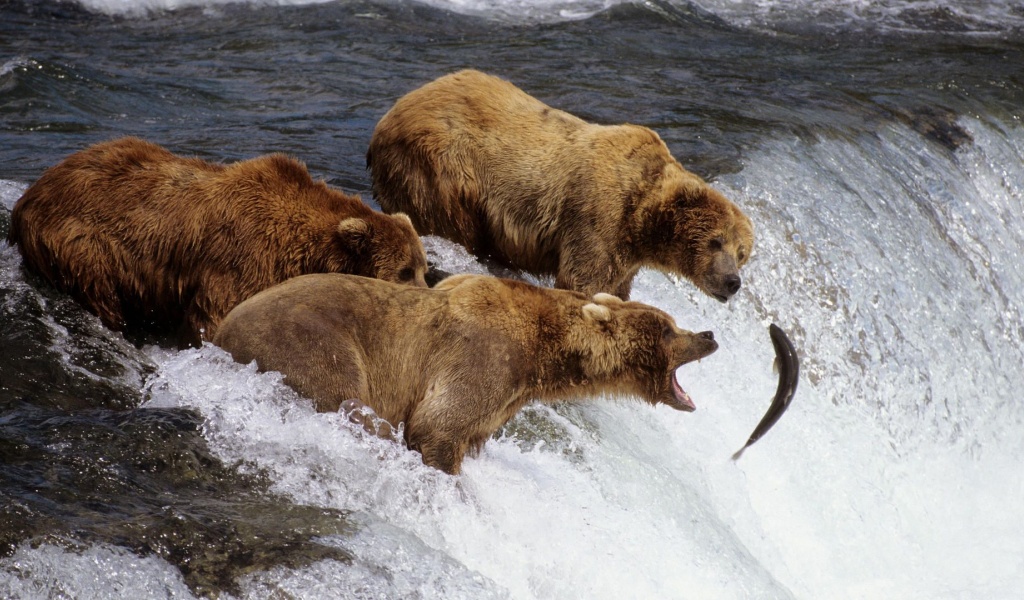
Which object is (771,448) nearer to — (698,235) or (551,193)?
(698,235)

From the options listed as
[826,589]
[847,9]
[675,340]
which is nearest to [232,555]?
[675,340]

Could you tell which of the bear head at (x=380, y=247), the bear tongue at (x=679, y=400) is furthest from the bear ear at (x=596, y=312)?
the bear head at (x=380, y=247)

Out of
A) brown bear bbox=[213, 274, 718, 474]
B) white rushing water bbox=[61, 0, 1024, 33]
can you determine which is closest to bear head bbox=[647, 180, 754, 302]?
brown bear bbox=[213, 274, 718, 474]

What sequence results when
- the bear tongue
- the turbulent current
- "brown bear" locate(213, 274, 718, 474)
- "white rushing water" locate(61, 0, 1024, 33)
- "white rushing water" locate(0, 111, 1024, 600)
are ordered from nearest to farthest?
the turbulent current, "white rushing water" locate(0, 111, 1024, 600), "brown bear" locate(213, 274, 718, 474), the bear tongue, "white rushing water" locate(61, 0, 1024, 33)

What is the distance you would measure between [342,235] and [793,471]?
322 cm

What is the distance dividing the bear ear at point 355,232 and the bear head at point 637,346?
3.55 ft

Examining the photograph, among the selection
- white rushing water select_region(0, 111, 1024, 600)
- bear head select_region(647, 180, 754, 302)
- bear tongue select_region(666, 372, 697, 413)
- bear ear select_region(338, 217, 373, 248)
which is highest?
bear ear select_region(338, 217, 373, 248)

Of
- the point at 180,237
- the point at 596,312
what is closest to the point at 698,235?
the point at 596,312

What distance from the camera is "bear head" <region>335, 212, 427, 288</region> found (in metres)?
5.35

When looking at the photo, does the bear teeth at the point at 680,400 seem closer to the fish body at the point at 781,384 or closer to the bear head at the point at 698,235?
the fish body at the point at 781,384

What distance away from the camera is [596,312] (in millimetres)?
5012

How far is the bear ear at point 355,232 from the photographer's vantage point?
5309mm

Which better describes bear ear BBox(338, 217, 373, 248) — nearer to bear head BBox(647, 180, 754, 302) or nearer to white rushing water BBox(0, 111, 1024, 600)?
white rushing water BBox(0, 111, 1024, 600)

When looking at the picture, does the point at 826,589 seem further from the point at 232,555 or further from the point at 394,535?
the point at 232,555
